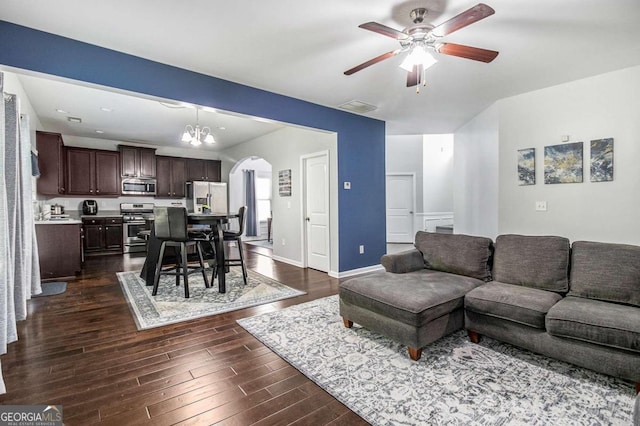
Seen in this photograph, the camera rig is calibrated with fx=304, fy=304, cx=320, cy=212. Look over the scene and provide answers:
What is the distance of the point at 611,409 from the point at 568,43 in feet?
9.52

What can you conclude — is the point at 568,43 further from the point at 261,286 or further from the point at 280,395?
the point at 261,286

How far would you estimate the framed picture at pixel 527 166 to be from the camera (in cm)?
408

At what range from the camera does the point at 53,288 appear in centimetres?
412

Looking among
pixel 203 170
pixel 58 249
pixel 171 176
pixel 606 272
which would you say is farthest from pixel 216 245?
pixel 203 170

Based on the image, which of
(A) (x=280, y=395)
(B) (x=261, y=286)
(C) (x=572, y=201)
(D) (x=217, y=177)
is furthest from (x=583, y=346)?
(D) (x=217, y=177)

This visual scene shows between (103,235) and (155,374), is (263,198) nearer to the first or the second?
(103,235)

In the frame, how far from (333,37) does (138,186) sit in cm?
680

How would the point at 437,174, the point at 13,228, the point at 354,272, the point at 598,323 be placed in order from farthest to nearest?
the point at 437,174 < the point at 354,272 < the point at 13,228 < the point at 598,323

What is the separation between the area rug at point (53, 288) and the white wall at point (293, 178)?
3394 millimetres

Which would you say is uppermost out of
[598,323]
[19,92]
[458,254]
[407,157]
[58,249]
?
[19,92]

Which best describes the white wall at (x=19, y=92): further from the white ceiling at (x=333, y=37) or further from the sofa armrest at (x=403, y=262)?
the sofa armrest at (x=403, y=262)

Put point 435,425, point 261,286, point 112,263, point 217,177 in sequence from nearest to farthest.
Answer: point 435,425, point 261,286, point 112,263, point 217,177

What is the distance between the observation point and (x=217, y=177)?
28.8 feet

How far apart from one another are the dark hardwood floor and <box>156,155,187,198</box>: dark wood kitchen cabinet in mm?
4986
